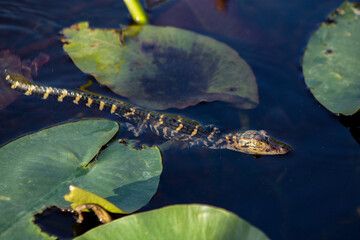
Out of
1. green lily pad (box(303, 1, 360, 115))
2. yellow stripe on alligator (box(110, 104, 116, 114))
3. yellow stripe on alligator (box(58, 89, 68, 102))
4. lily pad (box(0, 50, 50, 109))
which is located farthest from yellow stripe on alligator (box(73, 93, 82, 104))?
green lily pad (box(303, 1, 360, 115))

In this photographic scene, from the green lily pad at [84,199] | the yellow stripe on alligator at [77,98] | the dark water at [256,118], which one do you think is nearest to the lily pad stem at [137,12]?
the dark water at [256,118]

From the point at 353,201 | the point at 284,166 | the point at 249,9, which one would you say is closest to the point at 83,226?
the point at 284,166

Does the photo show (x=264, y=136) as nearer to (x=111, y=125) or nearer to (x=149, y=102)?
(x=149, y=102)

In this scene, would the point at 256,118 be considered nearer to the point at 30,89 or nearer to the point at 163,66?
the point at 163,66

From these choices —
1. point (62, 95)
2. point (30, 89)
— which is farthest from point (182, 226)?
point (30, 89)

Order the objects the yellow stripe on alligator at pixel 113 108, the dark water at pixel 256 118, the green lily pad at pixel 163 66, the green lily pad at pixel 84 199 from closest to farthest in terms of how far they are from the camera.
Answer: the green lily pad at pixel 84 199, the dark water at pixel 256 118, the green lily pad at pixel 163 66, the yellow stripe on alligator at pixel 113 108

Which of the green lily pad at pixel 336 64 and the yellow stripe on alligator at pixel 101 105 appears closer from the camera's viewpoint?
the green lily pad at pixel 336 64

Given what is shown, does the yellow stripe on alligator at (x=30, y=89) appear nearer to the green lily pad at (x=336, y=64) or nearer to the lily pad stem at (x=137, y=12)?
the lily pad stem at (x=137, y=12)

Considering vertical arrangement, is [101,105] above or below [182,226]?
below
